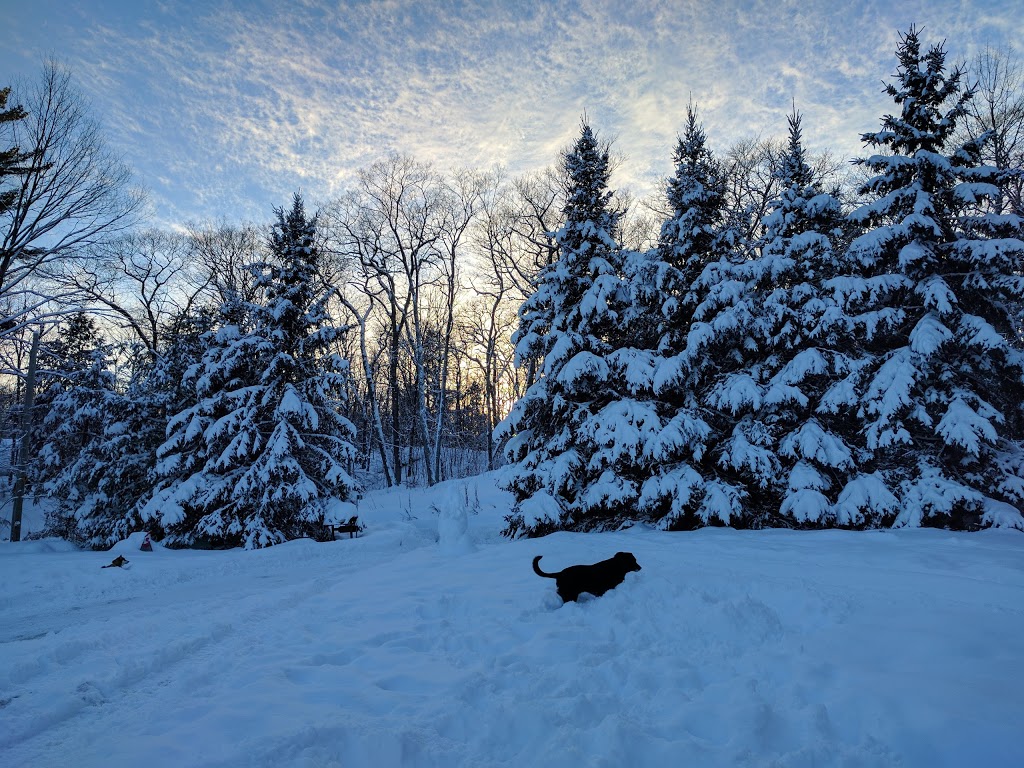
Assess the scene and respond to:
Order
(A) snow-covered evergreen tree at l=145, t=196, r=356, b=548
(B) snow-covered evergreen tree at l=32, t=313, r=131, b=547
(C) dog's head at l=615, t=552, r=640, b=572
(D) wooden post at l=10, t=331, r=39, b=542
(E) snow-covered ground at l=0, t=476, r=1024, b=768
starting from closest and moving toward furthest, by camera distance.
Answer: (E) snow-covered ground at l=0, t=476, r=1024, b=768
(C) dog's head at l=615, t=552, r=640, b=572
(A) snow-covered evergreen tree at l=145, t=196, r=356, b=548
(B) snow-covered evergreen tree at l=32, t=313, r=131, b=547
(D) wooden post at l=10, t=331, r=39, b=542

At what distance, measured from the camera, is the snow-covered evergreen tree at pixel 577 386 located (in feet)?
33.9

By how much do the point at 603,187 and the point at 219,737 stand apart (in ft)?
38.8

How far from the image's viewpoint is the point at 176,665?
4.04 meters

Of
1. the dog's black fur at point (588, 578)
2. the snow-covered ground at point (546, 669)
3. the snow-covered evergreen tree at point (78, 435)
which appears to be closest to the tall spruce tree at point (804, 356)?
the snow-covered ground at point (546, 669)

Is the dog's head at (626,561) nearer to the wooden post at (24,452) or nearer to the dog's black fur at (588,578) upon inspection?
the dog's black fur at (588,578)

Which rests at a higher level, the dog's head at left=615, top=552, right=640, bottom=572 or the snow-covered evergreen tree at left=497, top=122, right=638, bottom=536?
the snow-covered evergreen tree at left=497, top=122, right=638, bottom=536

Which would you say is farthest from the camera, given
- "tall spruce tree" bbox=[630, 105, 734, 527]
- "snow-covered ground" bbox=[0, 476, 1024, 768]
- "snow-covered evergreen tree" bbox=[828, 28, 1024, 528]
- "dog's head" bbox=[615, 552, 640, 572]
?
"tall spruce tree" bbox=[630, 105, 734, 527]

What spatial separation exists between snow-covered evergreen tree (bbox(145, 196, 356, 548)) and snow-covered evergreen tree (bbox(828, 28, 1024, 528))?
12.8 metres

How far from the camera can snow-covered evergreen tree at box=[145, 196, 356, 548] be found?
12695mm

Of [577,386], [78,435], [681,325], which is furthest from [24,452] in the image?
[681,325]

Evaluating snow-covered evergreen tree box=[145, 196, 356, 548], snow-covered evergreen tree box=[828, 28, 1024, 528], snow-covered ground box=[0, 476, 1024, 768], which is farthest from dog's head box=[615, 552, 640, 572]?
snow-covered evergreen tree box=[145, 196, 356, 548]

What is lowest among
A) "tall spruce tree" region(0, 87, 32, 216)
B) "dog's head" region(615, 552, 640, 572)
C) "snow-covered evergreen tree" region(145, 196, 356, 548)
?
"dog's head" region(615, 552, 640, 572)

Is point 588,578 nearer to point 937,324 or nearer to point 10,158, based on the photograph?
point 937,324

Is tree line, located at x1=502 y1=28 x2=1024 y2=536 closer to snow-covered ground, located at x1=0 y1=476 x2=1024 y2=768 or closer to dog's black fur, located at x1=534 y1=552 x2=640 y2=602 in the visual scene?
snow-covered ground, located at x1=0 y1=476 x2=1024 y2=768
